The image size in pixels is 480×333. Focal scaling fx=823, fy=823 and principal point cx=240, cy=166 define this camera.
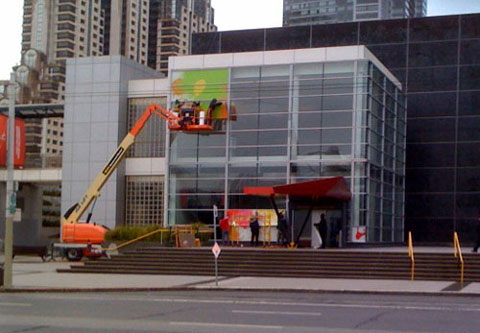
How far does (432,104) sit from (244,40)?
14.7 meters

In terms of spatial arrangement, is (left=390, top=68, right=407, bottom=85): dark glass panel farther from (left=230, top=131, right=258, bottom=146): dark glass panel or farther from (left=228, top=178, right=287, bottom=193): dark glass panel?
(left=228, top=178, right=287, bottom=193): dark glass panel

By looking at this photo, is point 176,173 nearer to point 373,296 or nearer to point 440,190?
point 440,190

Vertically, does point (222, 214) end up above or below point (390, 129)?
below

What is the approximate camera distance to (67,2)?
14925cm

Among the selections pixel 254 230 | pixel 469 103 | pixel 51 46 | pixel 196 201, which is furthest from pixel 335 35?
pixel 51 46

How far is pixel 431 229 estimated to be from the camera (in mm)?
53781

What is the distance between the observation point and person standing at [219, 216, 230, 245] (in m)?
43.3

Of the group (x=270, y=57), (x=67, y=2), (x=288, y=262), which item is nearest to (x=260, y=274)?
(x=288, y=262)

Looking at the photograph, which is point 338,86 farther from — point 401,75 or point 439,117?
point 439,117

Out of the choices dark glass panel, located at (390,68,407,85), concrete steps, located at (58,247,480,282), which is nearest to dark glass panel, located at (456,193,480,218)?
dark glass panel, located at (390,68,407,85)

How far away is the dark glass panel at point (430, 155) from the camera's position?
53.4 meters

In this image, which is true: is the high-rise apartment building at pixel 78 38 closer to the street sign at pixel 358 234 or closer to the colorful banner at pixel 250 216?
the colorful banner at pixel 250 216

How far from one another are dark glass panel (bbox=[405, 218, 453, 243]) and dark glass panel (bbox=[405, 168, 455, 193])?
2.02 metres

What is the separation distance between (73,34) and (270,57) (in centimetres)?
11037
